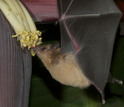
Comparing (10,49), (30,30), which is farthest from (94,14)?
(10,49)

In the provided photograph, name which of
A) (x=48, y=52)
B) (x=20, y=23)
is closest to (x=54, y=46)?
(x=48, y=52)

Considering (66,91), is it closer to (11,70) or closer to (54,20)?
(54,20)

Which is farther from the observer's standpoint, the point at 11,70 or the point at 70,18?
the point at 70,18

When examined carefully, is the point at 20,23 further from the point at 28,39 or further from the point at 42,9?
the point at 42,9

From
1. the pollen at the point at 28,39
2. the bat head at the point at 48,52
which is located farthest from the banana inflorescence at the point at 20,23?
the bat head at the point at 48,52

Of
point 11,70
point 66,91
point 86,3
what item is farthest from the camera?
point 66,91

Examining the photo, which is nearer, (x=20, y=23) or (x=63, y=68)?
(x=20, y=23)
